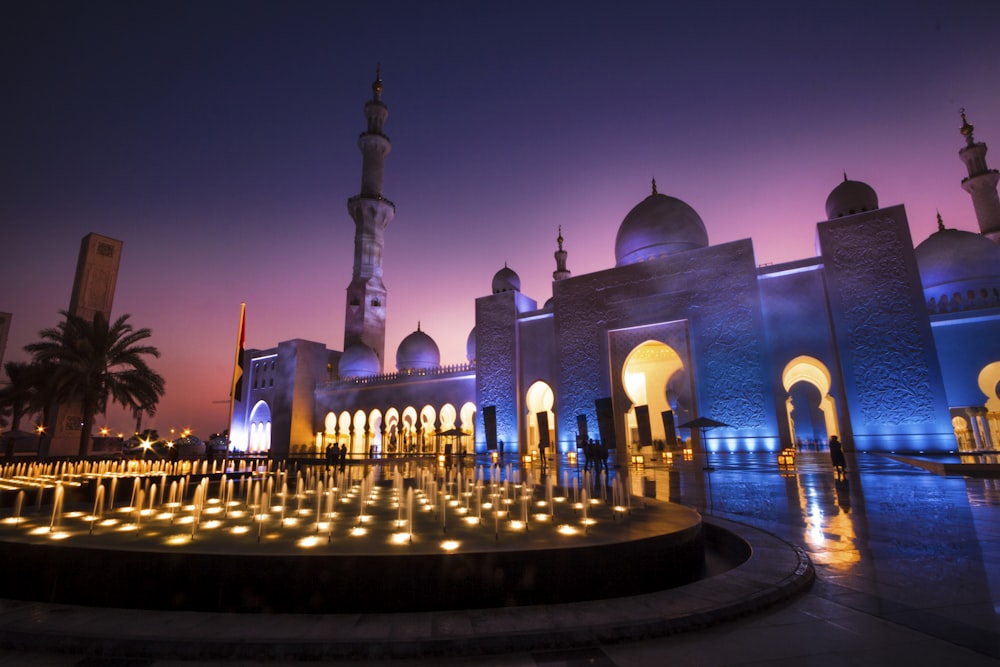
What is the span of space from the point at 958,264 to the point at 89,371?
29789mm

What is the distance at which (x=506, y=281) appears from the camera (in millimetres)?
24719

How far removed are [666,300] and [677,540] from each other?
51.0 ft

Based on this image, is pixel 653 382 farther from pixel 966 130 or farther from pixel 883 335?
pixel 966 130

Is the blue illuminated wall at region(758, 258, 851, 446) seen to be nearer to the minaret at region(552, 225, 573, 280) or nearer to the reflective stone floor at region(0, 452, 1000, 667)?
the reflective stone floor at region(0, 452, 1000, 667)

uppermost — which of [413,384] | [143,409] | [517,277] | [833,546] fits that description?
[517,277]

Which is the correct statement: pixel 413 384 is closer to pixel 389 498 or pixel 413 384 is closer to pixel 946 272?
pixel 389 498

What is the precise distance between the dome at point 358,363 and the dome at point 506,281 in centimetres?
868

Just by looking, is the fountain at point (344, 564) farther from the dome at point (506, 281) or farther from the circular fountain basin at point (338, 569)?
the dome at point (506, 281)

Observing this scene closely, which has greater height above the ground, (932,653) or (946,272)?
(946,272)

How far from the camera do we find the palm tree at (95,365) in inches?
582

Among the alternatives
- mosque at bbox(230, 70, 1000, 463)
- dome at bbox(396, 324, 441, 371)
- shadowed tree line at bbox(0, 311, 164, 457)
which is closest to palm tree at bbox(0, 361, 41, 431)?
shadowed tree line at bbox(0, 311, 164, 457)

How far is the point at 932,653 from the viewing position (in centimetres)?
172

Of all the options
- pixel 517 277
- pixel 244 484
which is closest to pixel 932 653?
pixel 244 484

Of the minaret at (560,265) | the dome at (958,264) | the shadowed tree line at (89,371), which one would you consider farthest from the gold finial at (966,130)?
the shadowed tree line at (89,371)
